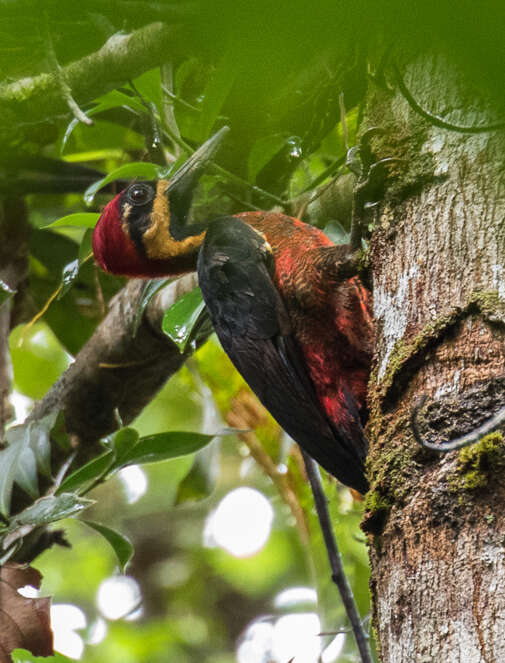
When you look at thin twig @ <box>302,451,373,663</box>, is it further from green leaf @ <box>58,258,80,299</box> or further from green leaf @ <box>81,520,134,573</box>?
green leaf @ <box>58,258,80,299</box>

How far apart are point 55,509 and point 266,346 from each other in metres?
0.63

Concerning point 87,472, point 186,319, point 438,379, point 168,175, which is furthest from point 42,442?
point 438,379

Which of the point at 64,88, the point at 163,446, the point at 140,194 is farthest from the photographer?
the point at 140,194

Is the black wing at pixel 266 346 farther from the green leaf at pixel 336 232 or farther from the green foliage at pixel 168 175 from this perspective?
the green leaf at pixel 336 232

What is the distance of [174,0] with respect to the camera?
1.47 m

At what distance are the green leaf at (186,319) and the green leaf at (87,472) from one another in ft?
1.10

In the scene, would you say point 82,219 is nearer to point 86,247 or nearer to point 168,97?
point 86,247

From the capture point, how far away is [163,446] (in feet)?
6.86

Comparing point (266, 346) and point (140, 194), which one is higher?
point (140, 194)

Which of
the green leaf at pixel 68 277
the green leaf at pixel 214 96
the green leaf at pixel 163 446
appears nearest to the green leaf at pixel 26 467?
the green leaf at pixel 163 446

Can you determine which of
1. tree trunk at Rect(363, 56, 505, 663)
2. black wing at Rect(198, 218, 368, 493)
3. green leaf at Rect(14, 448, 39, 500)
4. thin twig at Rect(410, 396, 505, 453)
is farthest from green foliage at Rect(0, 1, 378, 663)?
thin twig at Rect(410, 396, 505, 453)

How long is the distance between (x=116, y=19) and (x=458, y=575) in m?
1.60

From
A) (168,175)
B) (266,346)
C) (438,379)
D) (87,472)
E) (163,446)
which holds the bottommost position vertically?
(438,379)

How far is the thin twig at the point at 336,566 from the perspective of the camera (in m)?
1.95
